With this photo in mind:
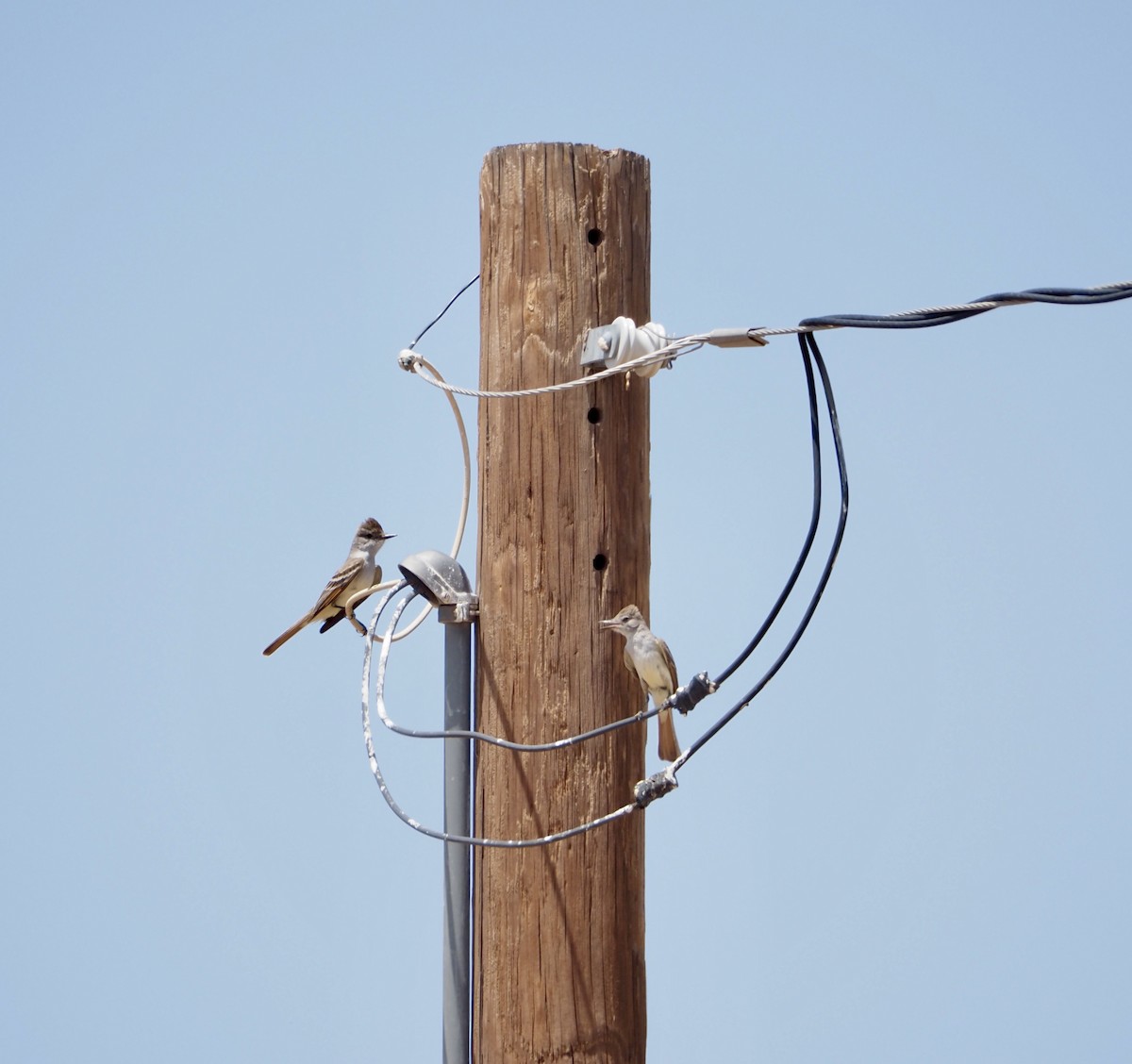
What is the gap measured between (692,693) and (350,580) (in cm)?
133

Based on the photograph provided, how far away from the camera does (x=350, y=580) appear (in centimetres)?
471

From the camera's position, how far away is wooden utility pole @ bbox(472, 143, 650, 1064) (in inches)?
152

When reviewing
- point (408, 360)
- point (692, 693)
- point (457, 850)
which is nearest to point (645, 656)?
point (692, 693)

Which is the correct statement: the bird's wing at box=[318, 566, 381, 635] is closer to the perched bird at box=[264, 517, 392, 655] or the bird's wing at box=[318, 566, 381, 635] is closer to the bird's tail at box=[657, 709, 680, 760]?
the perched bird at box=[264, 517, 392, 655]

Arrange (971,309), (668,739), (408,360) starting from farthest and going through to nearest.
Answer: (408,360)
(668,739)
(971,309)


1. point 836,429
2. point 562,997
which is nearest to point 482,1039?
point 562,997

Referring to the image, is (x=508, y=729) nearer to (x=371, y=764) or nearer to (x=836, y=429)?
(x=371, y=764)

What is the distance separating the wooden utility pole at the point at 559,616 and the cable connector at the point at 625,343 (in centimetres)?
7

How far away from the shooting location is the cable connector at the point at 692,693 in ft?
12.2

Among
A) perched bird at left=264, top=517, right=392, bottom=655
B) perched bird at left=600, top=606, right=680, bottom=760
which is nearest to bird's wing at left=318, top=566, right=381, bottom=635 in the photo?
perched bird at left=264, top=517, right=392, bottom=655

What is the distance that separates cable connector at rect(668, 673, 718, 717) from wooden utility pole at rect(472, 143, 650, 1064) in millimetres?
228

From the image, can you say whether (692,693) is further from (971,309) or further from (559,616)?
(971,309)

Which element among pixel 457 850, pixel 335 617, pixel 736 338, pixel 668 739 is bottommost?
pixel 457 850

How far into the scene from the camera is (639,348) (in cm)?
387
